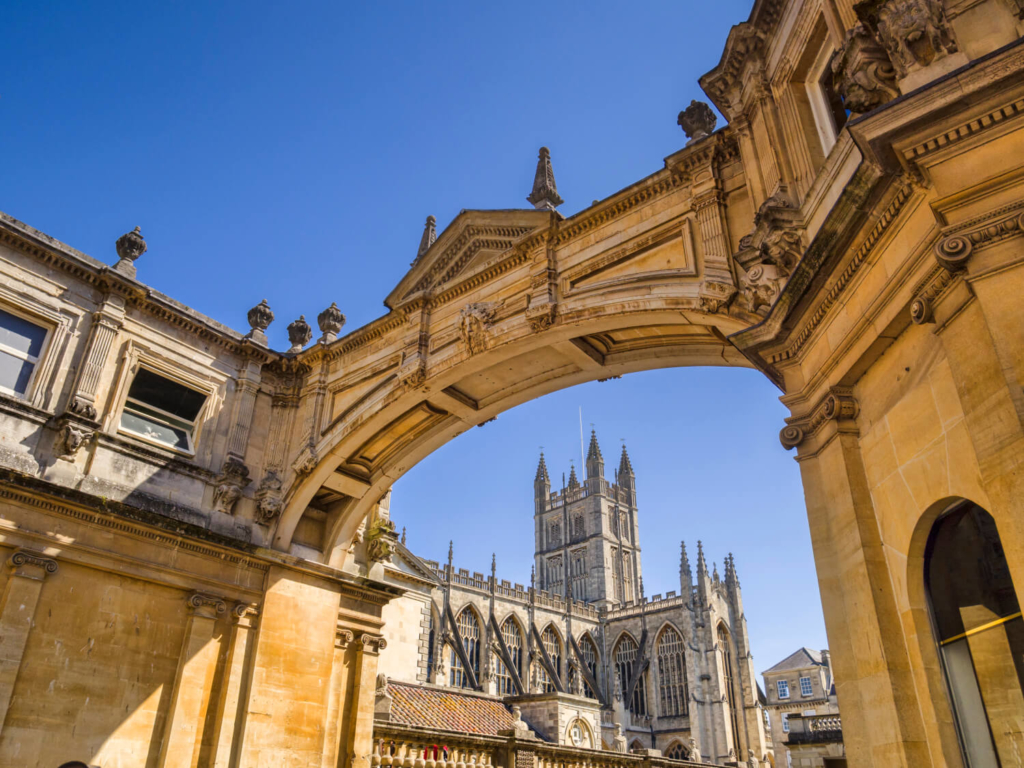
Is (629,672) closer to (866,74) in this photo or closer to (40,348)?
(40,348)

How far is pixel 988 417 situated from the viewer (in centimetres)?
455

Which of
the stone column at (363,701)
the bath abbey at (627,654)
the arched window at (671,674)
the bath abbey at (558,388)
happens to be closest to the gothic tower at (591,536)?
the bath abbey at (627,654)

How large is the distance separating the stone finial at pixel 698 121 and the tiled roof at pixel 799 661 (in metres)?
65.7

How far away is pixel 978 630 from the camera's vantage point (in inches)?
199

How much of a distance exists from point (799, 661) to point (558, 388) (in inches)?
2531

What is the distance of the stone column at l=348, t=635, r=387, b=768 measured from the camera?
12594mm

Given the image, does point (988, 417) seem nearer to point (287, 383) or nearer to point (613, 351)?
point (613, 351)

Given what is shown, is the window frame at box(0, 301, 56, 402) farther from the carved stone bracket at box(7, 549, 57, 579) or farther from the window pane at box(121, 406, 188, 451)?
the carved stone bracket at box(7, 549, 57, 579)

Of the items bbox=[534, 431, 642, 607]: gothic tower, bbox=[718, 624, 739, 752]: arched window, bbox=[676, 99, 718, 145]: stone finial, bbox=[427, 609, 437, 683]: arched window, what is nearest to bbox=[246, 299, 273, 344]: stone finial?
bbox=[676, 99, 718, 145]: stone finial

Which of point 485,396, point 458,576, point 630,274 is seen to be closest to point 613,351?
point 630,274

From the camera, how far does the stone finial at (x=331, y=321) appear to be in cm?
1500

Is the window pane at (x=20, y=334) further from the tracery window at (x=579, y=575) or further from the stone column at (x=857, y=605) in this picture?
the tracery window at (x=579, y=575)

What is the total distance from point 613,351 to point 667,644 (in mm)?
66250

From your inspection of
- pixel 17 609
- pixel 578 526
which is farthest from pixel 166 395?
pixel 578 526
